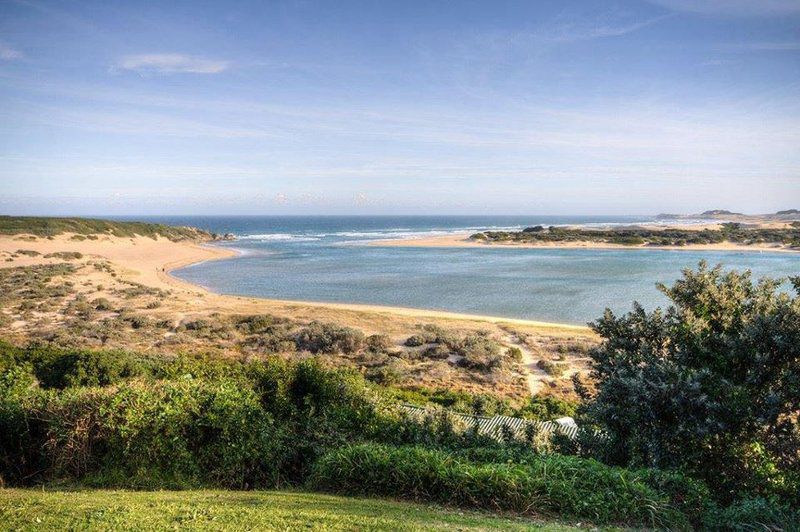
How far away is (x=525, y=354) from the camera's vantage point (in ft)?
86.7

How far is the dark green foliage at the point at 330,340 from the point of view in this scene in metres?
26.6

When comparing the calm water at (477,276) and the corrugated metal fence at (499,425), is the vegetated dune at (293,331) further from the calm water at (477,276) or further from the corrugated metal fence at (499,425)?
the corrugated metal fence at (499,425)

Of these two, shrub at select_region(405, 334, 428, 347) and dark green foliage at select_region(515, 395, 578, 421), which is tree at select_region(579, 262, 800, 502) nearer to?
dark green foliage at select_region(515, 395, 578, 421)

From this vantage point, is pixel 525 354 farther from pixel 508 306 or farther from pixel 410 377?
pixel 508 306

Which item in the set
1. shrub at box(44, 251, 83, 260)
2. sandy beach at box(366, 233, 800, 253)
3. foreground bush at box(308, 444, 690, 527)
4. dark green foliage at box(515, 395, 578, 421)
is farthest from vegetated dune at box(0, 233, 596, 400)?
sandy beach at box(366, 233, 800, 253)

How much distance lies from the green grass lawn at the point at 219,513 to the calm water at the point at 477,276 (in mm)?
28254

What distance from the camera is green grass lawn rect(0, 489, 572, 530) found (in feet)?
20.6

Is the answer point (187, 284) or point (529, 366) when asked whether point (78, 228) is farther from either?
point (529, 366)

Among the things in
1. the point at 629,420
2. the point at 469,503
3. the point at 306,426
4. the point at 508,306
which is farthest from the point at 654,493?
the point at 508,306

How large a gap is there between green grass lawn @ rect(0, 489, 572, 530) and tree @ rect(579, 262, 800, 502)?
9.86ft

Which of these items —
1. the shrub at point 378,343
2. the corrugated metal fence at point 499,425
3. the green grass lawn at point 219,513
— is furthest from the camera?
the shrub at point 378,343

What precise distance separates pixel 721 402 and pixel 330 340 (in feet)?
67.3

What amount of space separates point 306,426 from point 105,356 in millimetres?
8876

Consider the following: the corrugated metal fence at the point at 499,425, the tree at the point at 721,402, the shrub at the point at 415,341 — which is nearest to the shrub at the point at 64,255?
the shrub at the point at 415,341
